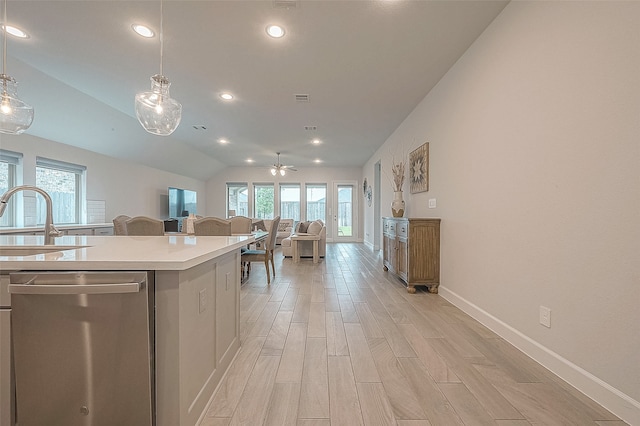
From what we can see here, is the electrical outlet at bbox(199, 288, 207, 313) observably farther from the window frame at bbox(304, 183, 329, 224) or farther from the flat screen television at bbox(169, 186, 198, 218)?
the window frame at bbox(304, 183, 329, 224)

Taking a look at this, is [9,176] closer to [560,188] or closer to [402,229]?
[402,229]

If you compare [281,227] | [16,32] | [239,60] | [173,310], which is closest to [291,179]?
[281,227]

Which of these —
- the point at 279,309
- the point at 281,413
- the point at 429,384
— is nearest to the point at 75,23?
the point at 279,309

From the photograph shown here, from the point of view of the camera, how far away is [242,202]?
32.8ft

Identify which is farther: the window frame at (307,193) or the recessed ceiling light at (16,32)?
the window frame at (307,193)

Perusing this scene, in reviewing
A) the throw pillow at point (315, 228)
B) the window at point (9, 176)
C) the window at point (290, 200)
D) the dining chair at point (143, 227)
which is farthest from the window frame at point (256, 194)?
the dining chair at point (143, 227)

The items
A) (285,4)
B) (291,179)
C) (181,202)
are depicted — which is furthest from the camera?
(291,179)

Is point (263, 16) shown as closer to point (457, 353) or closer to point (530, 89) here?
point (530, 89)

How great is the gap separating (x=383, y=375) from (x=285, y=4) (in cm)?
292

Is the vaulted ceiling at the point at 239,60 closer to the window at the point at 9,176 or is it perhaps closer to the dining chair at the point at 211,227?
the window at the point at 9,176

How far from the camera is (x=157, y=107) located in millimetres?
2088

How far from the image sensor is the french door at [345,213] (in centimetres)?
986

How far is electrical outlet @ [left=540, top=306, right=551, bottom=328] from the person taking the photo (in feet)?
5.91

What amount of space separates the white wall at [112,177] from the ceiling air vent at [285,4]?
4262 mm
